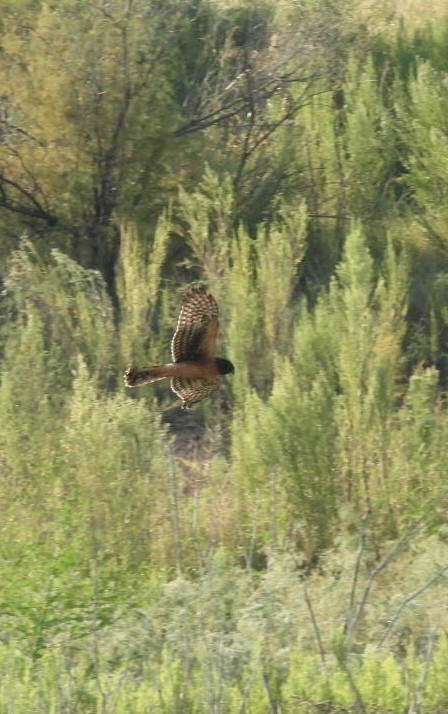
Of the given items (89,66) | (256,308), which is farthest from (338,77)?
(256,308)

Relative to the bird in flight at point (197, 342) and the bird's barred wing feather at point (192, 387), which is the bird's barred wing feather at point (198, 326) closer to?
the bird in flight at point (197, 342)

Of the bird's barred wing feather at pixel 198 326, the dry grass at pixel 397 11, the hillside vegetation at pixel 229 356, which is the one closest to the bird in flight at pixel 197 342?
the bird's barred wing feather at pixel 198 326

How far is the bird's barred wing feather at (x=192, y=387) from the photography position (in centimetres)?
678

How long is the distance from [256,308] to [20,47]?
2.64 m

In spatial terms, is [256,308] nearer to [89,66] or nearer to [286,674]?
[89,66]

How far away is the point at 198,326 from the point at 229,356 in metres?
3.85

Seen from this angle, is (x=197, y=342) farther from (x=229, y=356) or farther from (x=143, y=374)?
(x=229, y=356)

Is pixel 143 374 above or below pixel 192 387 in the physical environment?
above

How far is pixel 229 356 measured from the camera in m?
10.5

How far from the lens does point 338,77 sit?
44.1ft

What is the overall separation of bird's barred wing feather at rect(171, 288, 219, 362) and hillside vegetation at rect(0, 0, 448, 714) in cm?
82

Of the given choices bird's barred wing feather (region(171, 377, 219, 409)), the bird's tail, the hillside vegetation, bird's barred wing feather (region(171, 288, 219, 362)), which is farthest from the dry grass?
the bird's tail

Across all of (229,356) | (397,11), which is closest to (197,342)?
(229,356)

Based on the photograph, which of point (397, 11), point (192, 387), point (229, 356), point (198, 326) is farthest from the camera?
point (397, 11)
